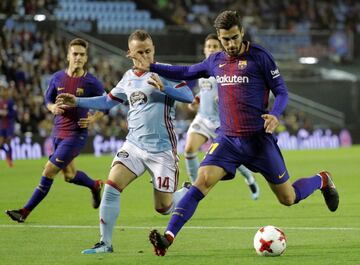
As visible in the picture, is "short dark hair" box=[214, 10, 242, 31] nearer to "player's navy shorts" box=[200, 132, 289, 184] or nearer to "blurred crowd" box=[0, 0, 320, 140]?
"player's navy shorts" box=[200, 132, 289, 184]

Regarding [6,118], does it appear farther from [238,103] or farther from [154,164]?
[238,103]

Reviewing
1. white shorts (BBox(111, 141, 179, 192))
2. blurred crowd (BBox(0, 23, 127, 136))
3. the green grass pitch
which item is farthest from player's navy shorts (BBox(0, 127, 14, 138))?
white shorts (BBox(111, 141, 179, 192))

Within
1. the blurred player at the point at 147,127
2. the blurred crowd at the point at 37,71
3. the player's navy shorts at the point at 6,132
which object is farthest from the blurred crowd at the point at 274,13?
the blurred player at the point at 147,127

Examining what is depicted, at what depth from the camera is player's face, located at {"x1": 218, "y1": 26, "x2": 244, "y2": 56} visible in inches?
345

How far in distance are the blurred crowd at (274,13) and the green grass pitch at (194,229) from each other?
20802mm

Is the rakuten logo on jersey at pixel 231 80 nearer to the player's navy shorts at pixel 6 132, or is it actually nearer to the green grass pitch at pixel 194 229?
the green grass pitch at pixel 194 229

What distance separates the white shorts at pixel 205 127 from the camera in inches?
599

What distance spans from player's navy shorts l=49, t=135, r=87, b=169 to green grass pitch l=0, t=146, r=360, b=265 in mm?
777

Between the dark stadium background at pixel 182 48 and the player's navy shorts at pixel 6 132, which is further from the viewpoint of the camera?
the dark stadium background at pixel 182 48

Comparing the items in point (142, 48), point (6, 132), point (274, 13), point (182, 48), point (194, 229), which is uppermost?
point (142, 48)

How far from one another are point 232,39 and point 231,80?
1.42 feet

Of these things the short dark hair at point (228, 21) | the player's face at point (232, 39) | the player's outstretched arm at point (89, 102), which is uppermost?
the short dark hair at point (228, 21)

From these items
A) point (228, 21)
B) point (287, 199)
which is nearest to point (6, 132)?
point (287, 199)

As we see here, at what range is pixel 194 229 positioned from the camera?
11.0m
